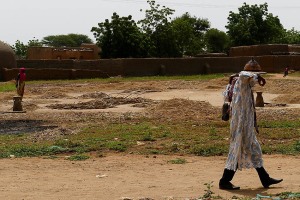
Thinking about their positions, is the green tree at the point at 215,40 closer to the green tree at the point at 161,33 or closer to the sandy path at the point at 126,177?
the green tree at the point at 161,33

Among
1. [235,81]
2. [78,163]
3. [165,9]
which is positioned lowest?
[78,163]

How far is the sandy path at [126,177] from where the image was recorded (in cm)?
866

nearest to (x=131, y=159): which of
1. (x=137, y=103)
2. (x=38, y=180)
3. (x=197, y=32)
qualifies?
(x=38, y=180)

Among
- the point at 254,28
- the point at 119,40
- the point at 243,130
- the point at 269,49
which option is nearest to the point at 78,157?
the point at 243,130

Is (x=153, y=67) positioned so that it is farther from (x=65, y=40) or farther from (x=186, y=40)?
(x=65, y=40)

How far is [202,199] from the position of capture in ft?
25.8

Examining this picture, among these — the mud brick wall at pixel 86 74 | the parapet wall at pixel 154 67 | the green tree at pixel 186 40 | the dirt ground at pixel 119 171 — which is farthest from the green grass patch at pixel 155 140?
the green tree at pixel 186 40

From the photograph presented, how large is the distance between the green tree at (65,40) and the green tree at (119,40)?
43508 millimetres

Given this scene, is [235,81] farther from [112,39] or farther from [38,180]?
[112,39]

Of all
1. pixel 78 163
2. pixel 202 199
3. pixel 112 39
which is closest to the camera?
pixel 202 199

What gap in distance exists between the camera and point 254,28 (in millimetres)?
61344

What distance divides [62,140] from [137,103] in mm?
10081

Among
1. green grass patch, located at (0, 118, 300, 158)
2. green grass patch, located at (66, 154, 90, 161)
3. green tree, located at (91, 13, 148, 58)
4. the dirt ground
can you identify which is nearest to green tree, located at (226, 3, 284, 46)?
green tree, located at (91, 13, 148, 58)

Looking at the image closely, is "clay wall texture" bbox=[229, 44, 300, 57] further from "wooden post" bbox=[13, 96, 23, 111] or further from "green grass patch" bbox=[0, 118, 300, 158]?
"green grass patch" bbox=[0, 118, 300, 158]
